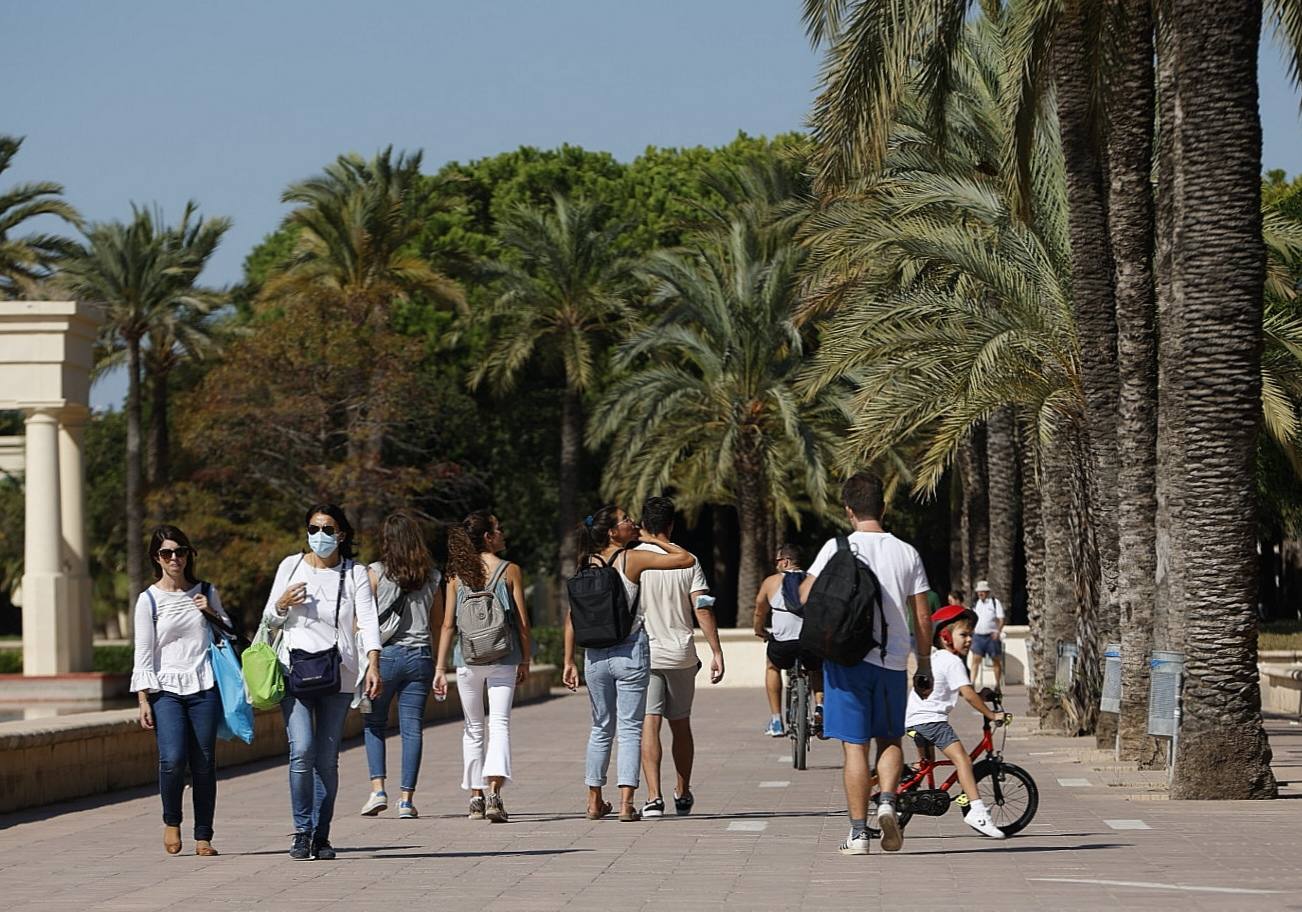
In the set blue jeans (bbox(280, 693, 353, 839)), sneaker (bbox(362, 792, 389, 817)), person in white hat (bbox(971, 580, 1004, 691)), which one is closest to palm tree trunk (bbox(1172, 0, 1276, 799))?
sneaker (bbox(362, 792, 389, 817))

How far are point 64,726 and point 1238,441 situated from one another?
26.9 ft

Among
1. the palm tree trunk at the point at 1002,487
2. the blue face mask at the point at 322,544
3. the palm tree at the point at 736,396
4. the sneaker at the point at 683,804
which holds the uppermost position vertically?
the palm tree at the point at 736,396

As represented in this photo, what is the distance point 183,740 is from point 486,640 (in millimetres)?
2369

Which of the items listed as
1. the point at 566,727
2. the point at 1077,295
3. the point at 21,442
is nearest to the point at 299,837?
the point at 1077,295

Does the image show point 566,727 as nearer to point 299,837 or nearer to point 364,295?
point 299,837

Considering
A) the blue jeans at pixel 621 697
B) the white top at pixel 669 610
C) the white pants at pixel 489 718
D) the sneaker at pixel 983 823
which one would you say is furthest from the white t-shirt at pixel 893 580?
the white pants at pixel 489 718

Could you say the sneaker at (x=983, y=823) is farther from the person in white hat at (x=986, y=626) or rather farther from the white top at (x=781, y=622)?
the person in white hat at (x=986, y=626)

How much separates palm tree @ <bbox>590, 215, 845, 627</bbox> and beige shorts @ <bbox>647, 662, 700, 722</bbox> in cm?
2706

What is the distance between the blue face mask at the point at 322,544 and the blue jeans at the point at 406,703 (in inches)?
81.8

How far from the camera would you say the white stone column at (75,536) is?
3847 cm

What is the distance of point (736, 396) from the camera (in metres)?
41.0

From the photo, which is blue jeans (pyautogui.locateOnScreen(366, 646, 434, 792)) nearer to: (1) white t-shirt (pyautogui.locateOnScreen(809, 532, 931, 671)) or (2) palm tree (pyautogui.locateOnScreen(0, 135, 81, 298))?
(1) white t-shirt (pyautogui.locateOnScreen(809, 532, 931, 671))

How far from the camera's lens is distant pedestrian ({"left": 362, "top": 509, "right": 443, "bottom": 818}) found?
12.3 m

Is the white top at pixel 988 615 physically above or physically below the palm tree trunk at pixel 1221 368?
below
